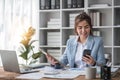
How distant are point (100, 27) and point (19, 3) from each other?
163cm

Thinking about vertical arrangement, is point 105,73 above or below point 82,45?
below

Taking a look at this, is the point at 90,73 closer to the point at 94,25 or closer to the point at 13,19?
the point at 94,25

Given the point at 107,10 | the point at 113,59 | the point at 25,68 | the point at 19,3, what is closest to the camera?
the point at 25,68

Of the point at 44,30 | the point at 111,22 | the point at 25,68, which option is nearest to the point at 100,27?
the point at 111,22

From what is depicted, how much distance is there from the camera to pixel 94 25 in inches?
171

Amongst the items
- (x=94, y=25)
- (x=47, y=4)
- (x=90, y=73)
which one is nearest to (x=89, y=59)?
(x=90, y=73)

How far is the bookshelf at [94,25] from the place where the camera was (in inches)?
168

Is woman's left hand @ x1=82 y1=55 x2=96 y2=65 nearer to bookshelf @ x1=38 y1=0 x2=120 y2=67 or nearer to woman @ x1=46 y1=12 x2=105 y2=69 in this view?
woman @ x1=46 y1=12 x2=105 y2=69

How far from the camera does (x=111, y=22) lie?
4477mm

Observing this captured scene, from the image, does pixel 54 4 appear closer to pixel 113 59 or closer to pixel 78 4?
pixel 78 4

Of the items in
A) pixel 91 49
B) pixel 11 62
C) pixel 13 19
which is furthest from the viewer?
pixel 13 19

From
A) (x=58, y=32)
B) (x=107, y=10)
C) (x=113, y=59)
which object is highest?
(x=107, y=10)

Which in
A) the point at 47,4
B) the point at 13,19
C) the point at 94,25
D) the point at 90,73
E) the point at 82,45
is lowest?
the point at 90,73

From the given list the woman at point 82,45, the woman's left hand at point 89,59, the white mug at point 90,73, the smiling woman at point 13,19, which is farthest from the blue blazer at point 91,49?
the smiling woman at point 13,19
